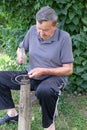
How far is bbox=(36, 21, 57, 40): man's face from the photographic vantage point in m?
3.63

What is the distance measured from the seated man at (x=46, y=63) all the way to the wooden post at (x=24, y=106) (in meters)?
0.13

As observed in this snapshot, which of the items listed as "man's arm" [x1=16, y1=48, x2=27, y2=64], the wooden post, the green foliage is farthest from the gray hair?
the green foliage

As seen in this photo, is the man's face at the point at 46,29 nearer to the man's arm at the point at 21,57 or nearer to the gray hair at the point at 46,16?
the gray hair at the point at 46,16

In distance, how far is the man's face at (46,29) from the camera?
3.63 metres

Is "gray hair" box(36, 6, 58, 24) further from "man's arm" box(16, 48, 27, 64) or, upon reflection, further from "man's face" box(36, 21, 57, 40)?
"man's arm" box(16, 48, 27, 64)

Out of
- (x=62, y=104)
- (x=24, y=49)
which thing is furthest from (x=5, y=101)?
(x=62, y=104)

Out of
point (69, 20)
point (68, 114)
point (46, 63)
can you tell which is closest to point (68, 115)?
point (68, 114)

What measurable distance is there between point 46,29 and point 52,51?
0.89ft

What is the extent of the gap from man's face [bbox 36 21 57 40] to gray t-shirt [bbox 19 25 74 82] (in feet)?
0.19

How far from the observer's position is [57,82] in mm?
3793

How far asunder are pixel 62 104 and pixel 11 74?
45.0 inches

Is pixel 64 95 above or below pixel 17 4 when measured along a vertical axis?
below

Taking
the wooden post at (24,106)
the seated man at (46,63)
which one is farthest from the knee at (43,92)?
the wooden post at (24,106)

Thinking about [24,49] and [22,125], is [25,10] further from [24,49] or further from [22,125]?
[22,125]
